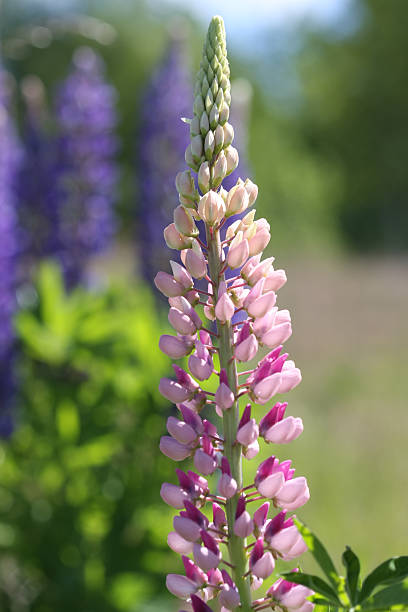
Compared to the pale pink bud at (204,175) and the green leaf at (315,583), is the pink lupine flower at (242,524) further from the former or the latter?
the pale pink bud at (204,175)

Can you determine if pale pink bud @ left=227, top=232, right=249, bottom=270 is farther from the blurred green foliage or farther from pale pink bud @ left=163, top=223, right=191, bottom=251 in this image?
the blurred green foliage

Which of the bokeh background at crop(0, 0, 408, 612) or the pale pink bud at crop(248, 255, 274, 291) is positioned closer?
the pale pink bud at crop(248, 255, 274, 291)

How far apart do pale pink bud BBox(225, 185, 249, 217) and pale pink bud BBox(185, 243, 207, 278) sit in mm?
29

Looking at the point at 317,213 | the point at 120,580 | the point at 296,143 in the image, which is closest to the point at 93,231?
the point at 120,580

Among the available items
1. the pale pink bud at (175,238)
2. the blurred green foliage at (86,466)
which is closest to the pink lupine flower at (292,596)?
the pale pink bud at (175,238)

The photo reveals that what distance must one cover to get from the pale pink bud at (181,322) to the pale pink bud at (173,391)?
0.10 feet

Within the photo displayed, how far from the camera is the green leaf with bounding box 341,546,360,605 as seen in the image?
0.44m

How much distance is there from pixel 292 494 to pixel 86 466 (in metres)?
1.21

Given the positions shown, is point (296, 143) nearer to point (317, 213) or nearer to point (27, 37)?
point (317, 213)

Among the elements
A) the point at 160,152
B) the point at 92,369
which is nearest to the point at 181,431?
the point at 92,369

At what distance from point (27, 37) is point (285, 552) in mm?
1074

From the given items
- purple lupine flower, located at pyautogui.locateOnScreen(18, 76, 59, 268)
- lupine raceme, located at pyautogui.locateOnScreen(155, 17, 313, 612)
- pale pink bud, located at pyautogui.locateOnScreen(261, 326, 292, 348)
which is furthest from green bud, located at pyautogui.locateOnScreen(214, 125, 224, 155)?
purple lupine flower, located at pyautogui.locateOnScreen(18, 76, 59, 268)

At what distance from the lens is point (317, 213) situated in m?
9.91

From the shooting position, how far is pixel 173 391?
17.6 inches
